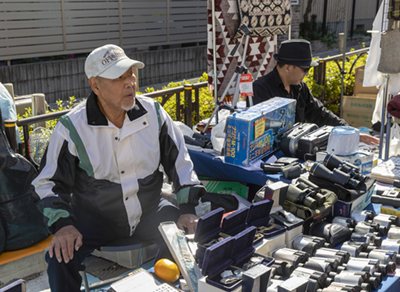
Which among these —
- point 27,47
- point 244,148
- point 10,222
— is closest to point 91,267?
point 10,222

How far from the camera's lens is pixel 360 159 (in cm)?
283

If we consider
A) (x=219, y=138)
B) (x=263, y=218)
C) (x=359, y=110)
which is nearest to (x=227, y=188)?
(x=219, y=138)

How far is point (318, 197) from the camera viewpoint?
238 cm

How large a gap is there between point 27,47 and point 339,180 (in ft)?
27.1

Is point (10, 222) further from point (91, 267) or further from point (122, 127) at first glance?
point (122, 127)

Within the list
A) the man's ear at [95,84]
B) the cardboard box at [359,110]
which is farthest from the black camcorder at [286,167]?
the cardboard box at [359,110]

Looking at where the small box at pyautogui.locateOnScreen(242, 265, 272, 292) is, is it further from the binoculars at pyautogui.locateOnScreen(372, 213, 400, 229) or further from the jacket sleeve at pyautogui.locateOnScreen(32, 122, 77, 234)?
the jacket sleeve at pyautogui.locateOnScreen(32, 122, 77, 234)

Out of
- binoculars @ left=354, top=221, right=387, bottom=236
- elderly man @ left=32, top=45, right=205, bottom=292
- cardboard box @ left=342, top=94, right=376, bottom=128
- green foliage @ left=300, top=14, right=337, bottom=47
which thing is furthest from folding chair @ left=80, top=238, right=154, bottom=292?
green foliage @ left=300, top=14, right=337, bottom=47

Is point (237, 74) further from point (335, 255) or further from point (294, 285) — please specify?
point (294, 285)

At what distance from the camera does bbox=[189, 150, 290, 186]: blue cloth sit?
2936mm

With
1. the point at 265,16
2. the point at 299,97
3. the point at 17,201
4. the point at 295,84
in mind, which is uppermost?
the point at 265,16

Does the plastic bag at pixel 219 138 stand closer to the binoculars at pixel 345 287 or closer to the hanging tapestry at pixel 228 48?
the hanging tapestry at pixel 228 48

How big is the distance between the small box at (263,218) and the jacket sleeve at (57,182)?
3.31 ft

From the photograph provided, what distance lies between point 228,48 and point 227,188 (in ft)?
6.22
